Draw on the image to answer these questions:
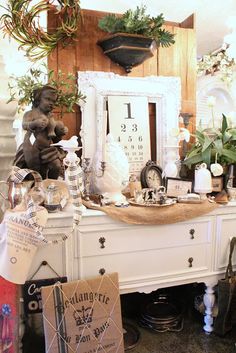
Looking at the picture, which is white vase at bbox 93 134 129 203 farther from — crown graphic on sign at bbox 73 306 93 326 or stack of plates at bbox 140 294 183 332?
stack of plates at bbox 140 294 183 332

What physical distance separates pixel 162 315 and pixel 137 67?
1.65 metres

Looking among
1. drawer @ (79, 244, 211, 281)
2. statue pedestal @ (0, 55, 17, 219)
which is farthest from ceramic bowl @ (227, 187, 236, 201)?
statue pedestal @ (0, 55, 17, 219)

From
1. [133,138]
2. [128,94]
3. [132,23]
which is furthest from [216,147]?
[132,23]

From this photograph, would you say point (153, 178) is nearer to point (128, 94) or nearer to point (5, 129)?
point (128, 94)

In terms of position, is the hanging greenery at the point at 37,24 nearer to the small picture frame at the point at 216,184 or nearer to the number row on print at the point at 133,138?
the number row on print at the point at 133,138

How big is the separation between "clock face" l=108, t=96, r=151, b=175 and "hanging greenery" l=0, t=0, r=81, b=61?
0.47 metres

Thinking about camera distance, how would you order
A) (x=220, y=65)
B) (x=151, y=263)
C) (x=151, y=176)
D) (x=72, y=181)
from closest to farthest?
1. (x=72, y=181)
2. (x=151, y=263)
3. (x=151, y=176)
4. (x=220, y=65)

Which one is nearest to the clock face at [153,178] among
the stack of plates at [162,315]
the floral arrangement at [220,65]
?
the stack of plates at [162,315]

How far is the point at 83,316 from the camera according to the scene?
1508 millimetres

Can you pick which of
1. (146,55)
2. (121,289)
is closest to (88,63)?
(146,55)

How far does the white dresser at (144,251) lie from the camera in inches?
60.7

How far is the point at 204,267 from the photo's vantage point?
186cm

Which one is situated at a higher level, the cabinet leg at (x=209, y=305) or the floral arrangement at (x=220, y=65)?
the floral arrangement at (x=220, y=65)

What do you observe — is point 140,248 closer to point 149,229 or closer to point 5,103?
point 149,229
